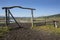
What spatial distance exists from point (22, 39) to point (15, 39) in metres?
0.54

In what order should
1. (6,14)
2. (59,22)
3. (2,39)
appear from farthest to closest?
(59,22) < (6,14) < (2,39)

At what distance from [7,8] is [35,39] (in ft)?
30.8

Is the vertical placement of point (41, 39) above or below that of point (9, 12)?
below

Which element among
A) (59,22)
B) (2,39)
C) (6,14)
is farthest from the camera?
(59,22)

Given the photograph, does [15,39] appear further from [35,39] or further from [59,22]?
[59,22]

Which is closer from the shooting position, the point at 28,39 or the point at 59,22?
the point at 28,39

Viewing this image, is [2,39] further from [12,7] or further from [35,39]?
[12,7]

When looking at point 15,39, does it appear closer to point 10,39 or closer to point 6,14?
point 10,39

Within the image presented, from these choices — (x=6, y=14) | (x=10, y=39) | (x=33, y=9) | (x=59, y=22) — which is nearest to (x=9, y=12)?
(x=6, y=14)

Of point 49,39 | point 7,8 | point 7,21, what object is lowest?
point 49,39

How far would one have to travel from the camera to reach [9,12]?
23.7 m

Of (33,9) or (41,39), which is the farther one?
(33,9)

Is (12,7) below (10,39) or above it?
above

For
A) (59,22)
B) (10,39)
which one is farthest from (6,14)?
(10,39)
